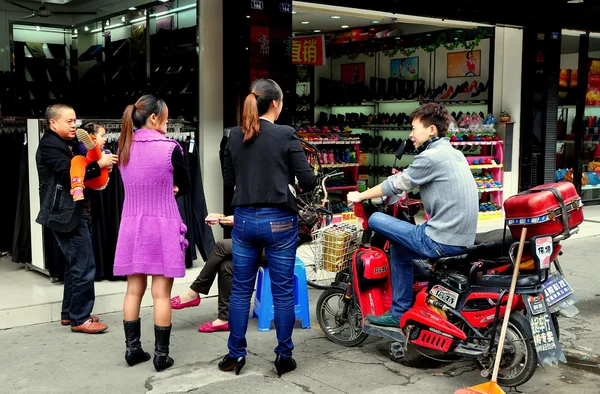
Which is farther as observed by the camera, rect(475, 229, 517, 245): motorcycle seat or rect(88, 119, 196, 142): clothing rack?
rect(88, 119, 196, 142): clothing rack

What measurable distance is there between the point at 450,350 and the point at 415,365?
1.52 ft

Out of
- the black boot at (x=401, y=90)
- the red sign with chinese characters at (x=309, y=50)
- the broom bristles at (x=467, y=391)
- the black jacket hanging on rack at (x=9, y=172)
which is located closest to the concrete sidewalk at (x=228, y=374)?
the broom bristles at (x=467, y=391)

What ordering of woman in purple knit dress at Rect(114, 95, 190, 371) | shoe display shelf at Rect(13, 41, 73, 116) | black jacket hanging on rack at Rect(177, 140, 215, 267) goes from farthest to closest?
1. shoe display shelf at Rect(13, 41, 73, 116)
2. black jacket hanging on rack at Rect(177, 140, 215, 267)
3. woman in purple knit dress at Rect(114, 95, 190, 371)

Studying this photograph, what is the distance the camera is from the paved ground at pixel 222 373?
4.74 m

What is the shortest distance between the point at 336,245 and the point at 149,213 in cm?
146

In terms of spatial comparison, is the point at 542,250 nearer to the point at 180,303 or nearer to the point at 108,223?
the point at 180,303

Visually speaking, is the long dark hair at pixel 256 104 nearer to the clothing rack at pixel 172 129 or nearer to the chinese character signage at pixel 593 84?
the clothing rack at pixel 172 129

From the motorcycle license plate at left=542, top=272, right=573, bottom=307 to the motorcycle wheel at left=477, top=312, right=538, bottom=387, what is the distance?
209 millimetres

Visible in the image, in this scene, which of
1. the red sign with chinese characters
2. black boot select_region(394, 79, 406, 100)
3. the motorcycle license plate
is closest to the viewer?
the motorcycle license plate

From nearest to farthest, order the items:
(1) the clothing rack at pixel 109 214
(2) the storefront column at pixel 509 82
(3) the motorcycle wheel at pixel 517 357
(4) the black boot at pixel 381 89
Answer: (3) the motorcycle wheel at pixel 517 357, (1) the clothing rack at pixel 109 214, (2) the storefront column at pixel 509 82, (4) the black boot at pixel 381 89

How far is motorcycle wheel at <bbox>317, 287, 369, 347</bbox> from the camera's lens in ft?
18.2

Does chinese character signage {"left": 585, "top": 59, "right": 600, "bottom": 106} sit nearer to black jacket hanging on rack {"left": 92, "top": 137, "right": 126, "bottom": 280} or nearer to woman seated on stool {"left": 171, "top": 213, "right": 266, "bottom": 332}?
black jacket hanging on rack {"left": 92, "top": 137, "right": 126, "bottom": 280}

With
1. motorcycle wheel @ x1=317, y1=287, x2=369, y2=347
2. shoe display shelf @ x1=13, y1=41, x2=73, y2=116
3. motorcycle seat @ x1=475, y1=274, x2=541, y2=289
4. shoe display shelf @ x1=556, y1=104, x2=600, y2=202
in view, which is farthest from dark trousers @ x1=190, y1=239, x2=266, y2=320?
shoe display shelf @ x1=556, y1=104, x2=600, y2=202

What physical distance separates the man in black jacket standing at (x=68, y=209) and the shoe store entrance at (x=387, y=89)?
5.34 meters
